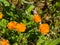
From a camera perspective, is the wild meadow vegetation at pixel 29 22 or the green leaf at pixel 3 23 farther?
the green leaf at pixel 3 23

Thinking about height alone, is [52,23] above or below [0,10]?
below

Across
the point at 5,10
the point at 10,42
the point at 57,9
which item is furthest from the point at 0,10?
the point at 57,9

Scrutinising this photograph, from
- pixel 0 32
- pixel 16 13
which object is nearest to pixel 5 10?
pixel 16 13

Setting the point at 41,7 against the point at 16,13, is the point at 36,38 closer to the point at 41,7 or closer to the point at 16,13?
the point at 16,13

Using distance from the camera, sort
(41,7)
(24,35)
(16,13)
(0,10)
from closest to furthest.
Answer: (24,35) → (16,13) → (0,10) → (41,7)

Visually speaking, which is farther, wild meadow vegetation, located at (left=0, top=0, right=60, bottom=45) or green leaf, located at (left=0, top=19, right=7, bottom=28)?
green leaf, located at (left=0, top=19, right=7, bottom=28)

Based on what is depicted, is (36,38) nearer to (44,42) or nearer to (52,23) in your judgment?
(44,42)

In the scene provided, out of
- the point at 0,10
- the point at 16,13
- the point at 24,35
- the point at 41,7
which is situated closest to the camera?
the point at 24,35

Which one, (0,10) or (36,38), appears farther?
(0,10)
